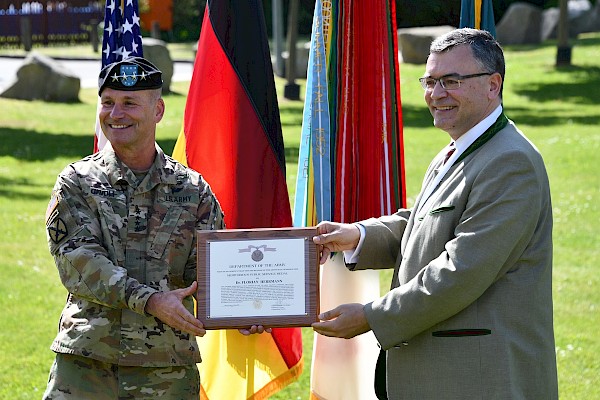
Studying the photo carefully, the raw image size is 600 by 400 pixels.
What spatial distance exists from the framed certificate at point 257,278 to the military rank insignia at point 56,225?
21.7 inches

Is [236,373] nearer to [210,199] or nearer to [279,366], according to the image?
[279,366]

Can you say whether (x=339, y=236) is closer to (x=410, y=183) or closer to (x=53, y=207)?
(x=53, y=207)

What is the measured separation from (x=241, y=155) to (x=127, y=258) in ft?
4.83

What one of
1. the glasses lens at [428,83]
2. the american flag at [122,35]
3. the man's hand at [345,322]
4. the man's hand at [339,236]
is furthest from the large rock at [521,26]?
the man's hand at [345,322]

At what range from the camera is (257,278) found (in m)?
4.17

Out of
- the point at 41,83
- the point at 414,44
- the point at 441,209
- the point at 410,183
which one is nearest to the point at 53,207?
the point at 441,209

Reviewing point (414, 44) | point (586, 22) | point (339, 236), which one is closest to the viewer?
point (339, 236)

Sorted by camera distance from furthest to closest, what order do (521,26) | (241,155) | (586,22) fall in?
1. (586,22)
2. (521,26)
3. (241,155)

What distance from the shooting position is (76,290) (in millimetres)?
4086

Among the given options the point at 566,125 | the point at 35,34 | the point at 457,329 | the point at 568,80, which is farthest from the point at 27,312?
the point at 35,34

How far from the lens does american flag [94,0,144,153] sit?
5703 millimetres

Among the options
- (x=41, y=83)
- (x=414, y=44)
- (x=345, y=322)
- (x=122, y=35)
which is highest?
(x=122, y=35)

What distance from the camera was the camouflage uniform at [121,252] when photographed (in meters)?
4.06

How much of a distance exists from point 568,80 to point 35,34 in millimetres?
22945
